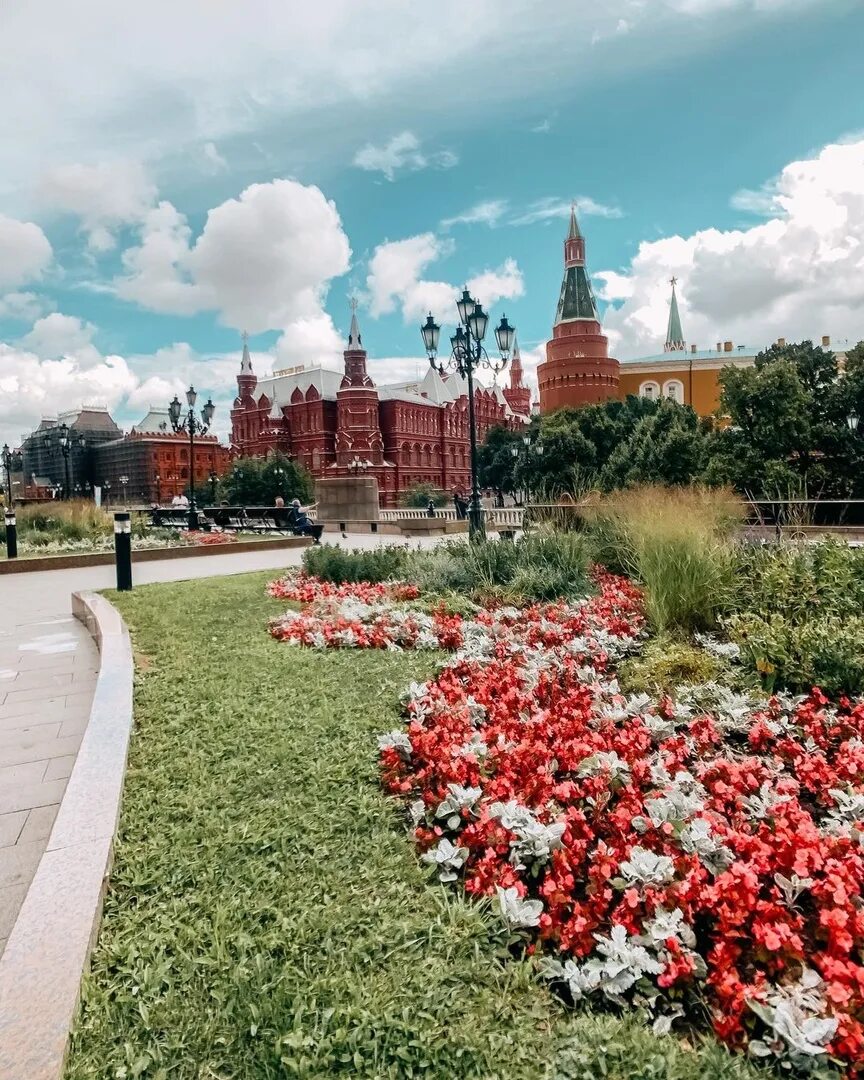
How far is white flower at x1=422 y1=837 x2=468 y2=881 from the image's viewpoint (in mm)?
2406

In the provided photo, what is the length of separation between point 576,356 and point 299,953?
250 ft

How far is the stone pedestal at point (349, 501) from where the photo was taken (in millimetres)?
27578

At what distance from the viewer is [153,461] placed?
9506 cm

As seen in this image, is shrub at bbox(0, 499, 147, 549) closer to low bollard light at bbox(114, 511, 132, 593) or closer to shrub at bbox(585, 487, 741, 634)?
low bollard light at bbox(114, 511, 132, 593)

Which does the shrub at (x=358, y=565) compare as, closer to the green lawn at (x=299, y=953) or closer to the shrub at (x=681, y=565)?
the shrub at (x=681, y=565)

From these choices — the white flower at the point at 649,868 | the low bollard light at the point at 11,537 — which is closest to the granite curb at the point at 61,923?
the white flower at the point at 649,868

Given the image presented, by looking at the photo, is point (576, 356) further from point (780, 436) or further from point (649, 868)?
point (649, 868)

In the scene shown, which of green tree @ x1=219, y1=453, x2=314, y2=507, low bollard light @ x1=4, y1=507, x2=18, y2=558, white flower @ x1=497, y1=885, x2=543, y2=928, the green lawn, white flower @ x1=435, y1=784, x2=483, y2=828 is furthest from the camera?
green tree @ x1=219, y1=453, x2=314, y2=507

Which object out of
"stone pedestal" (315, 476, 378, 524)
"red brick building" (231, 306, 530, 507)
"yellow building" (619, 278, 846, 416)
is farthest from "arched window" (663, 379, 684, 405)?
"stone pedestal" (315, 476, 378, 524)

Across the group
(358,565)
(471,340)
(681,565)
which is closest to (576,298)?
(471,340)

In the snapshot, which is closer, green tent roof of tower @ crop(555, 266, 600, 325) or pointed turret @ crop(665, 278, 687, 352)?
green tent roof of tower @ crop(555, 266, 600, 325)

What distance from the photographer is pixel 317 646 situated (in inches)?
227

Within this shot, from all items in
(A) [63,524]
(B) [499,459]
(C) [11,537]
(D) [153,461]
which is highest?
(D) [153,461]

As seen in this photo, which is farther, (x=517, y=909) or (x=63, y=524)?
(x=63, y=524)
